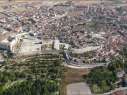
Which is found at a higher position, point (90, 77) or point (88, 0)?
point (88, 0)

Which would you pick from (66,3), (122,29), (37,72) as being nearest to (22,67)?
(37,72)

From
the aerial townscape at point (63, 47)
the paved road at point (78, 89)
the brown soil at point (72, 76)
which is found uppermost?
the aerial townscape at point (63, 47)

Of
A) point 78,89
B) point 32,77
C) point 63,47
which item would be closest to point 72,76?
point 78,89

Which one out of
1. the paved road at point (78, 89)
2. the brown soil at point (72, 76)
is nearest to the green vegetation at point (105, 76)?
the paved road at point (78, 89)

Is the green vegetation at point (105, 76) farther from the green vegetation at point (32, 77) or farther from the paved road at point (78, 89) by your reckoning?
the green vegetation at point (32, 77)

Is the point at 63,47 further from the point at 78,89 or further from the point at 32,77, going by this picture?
the point at 78,89

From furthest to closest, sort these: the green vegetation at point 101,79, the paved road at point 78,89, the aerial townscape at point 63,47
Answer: the aerial townscape at point 63,47 < the green vegetation at point 101,79 < the paved road at point 78,89

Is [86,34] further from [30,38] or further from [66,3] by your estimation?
[66,3]
